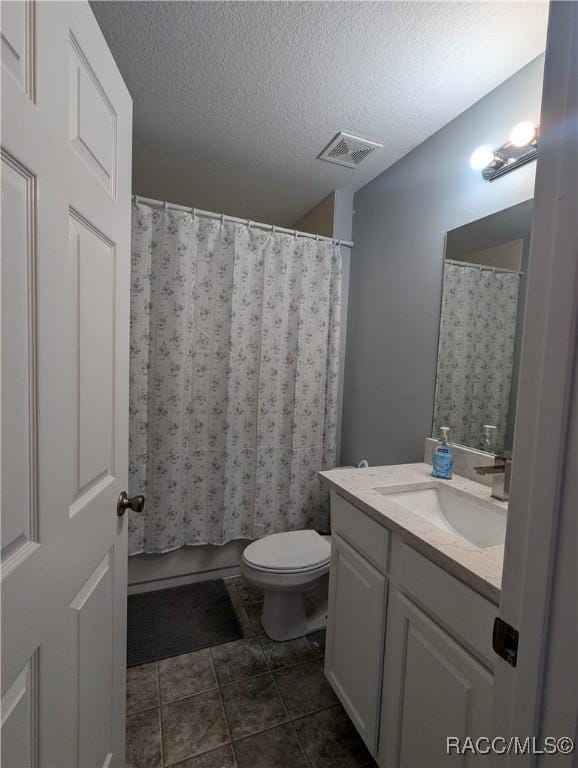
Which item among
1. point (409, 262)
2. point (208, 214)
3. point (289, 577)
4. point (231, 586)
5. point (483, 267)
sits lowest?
point (231, 586)

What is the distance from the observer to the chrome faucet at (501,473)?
1142 mm

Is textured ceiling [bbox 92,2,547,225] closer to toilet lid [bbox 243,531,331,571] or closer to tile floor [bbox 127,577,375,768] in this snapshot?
toilet lid [bbox 243,531,331,571]

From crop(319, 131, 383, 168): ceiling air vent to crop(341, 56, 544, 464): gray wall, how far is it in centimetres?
20

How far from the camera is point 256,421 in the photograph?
2062 millimetres

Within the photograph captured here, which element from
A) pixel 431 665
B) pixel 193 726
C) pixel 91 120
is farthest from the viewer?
pixel 193 726

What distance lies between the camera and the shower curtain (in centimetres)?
182

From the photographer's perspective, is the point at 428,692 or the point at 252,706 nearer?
the point at 428,692

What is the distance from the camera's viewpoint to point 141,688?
1368 millimetres

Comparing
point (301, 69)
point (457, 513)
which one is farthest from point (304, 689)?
point (301, 69)

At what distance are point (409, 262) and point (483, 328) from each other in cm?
58

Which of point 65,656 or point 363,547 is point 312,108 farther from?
point 65,656

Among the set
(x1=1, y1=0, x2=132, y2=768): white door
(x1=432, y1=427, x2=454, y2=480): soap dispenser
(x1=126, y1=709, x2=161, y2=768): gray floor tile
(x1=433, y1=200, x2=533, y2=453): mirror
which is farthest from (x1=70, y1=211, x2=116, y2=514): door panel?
(x1=433, y1=200, x2=533, y2=453): mirror

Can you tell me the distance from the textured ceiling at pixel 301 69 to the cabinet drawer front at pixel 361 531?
63.7 inches

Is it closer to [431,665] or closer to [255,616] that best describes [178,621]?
[255,616]
